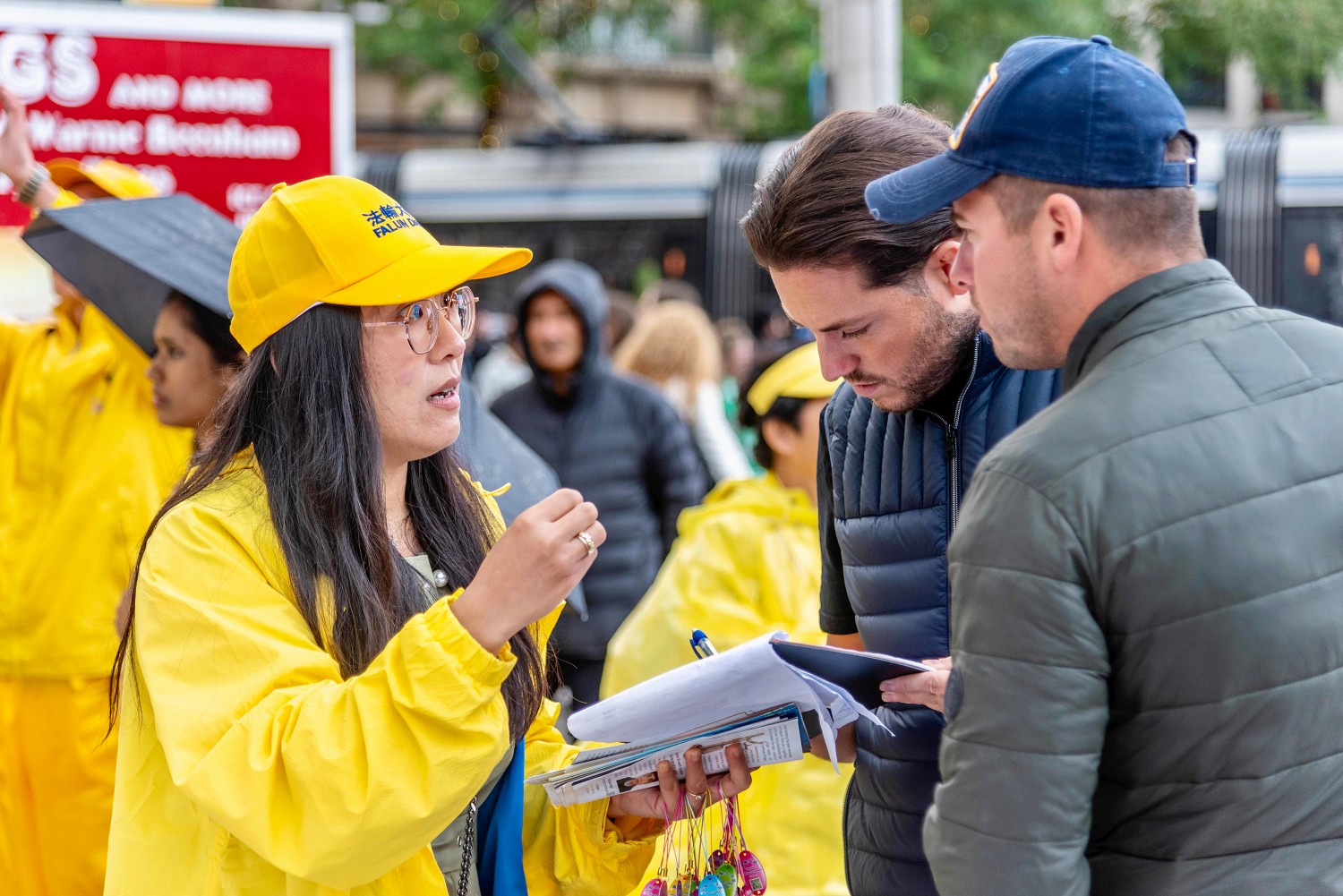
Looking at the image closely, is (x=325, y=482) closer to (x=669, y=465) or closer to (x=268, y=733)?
(x=268, y=733)

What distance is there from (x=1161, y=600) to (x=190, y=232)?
2.45 m

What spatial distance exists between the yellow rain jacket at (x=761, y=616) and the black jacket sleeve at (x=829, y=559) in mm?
681

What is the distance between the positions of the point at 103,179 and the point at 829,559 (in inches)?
87.3

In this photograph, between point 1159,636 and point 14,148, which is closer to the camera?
point 1159,636

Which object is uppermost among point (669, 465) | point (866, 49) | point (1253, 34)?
point (866, 49)

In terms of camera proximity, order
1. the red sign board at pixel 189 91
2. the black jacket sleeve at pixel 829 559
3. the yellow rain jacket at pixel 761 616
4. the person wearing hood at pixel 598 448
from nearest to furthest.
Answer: the black jacket sleeve at pixel 829 559 < the yellow rain jacket at pixel 761 616 < the red sign board at pixel 189 91 < the person wearing hood at pixel 598 448

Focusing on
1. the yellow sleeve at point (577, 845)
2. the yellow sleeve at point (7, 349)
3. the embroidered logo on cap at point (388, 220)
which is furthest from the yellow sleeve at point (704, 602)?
the yellow sleeve at point (7, 349)

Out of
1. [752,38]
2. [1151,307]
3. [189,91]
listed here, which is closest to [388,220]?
[1151,307]

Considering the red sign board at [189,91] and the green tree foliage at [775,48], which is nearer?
the red sign board at [189,91]

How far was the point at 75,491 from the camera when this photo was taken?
10.8 feet

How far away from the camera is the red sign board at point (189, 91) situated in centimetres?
449

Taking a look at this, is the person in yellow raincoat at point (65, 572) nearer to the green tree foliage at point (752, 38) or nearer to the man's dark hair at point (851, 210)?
the man's dark hair at point (851, 210)

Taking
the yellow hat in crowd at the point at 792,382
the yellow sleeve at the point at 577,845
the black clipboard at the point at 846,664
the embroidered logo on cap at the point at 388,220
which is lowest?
the yellow sleeve at the point at 577,845

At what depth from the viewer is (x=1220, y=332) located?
1430mm
